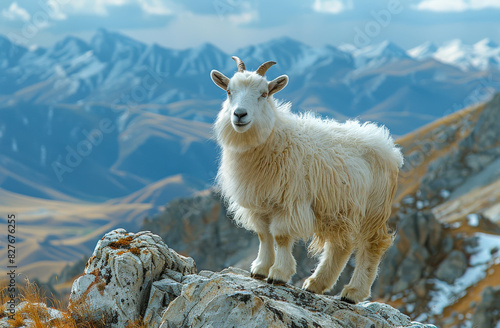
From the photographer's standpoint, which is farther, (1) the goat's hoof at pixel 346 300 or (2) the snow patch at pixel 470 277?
(2) the snow patch at pixel 470 277

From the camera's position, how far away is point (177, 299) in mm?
8859

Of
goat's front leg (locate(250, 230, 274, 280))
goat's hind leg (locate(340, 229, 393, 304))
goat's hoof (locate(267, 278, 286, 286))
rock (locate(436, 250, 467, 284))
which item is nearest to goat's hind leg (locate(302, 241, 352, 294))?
goat's hind leg (locate(340, 229, 393, 304))

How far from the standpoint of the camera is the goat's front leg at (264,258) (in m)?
11.0

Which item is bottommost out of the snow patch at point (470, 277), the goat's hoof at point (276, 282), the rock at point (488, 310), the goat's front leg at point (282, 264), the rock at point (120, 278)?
the rock at point (120, 278)

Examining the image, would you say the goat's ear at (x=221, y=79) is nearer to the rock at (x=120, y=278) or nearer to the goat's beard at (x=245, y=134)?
the goat's beard at (x=245, y=134)

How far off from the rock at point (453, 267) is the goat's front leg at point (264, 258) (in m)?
70.7

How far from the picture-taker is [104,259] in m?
10.4

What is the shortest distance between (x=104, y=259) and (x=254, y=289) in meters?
3.04

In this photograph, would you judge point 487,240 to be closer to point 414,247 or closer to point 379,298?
point 414,247

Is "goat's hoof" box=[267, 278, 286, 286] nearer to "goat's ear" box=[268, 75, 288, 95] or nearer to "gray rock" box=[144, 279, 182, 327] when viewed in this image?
"gray rock" box=[144, 279, 182, 327]

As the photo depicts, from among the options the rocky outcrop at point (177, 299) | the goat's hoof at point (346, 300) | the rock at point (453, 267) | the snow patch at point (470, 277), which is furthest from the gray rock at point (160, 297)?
the rock at point (453, 267)

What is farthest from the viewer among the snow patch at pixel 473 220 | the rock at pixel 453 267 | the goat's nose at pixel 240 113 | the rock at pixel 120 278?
the snow patch at pixel 473 220

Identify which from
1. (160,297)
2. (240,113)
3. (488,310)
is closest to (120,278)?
(160,297)

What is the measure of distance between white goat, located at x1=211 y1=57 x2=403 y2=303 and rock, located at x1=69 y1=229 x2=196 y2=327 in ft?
6.76
